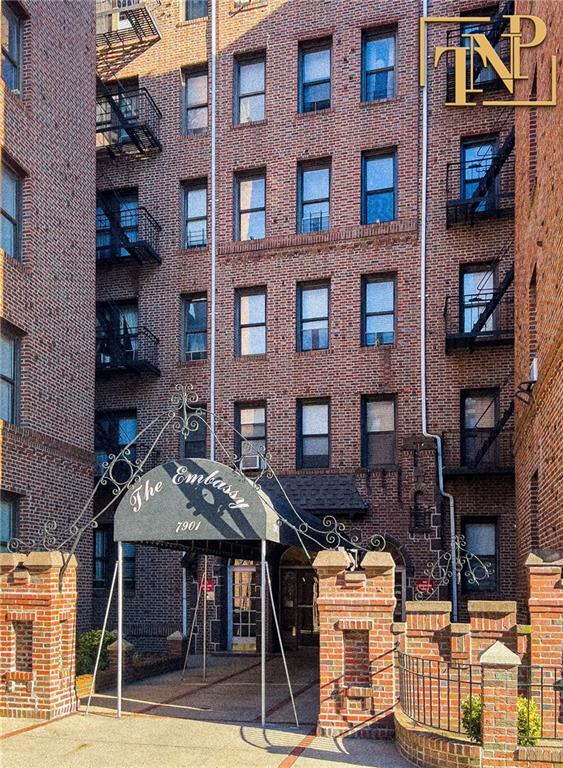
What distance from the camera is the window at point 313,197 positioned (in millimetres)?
24109

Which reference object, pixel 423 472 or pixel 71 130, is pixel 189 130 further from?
pixel 423 472

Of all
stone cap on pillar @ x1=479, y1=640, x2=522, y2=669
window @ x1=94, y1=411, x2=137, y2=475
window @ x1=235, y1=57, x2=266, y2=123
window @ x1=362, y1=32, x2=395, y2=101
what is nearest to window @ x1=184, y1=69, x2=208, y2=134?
window @ x1=235, y1=57, x2=266, y2=123

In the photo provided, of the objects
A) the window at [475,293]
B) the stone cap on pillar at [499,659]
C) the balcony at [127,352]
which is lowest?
the stone cap on pillar at [499,659]

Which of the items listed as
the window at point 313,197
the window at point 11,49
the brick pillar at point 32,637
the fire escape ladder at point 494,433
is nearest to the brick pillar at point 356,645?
the brick pillar at point 32,637

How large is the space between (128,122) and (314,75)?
5414 millimetres

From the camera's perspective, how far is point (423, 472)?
2186 cm

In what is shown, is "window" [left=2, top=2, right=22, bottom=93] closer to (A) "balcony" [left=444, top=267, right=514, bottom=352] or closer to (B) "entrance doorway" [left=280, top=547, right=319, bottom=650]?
(A) "balcony" [left=444, top=267, right=514, bottom=352]

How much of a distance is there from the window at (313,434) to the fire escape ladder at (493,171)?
251 inches

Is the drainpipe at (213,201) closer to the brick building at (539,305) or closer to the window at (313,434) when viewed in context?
the window at (313,434)

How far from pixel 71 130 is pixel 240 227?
588 centimetres

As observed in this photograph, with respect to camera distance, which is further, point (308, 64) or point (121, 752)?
point (308, 64)

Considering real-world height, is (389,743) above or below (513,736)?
below

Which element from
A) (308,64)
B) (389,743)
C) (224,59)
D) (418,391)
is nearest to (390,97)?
(308,64)

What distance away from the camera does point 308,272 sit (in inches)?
934
